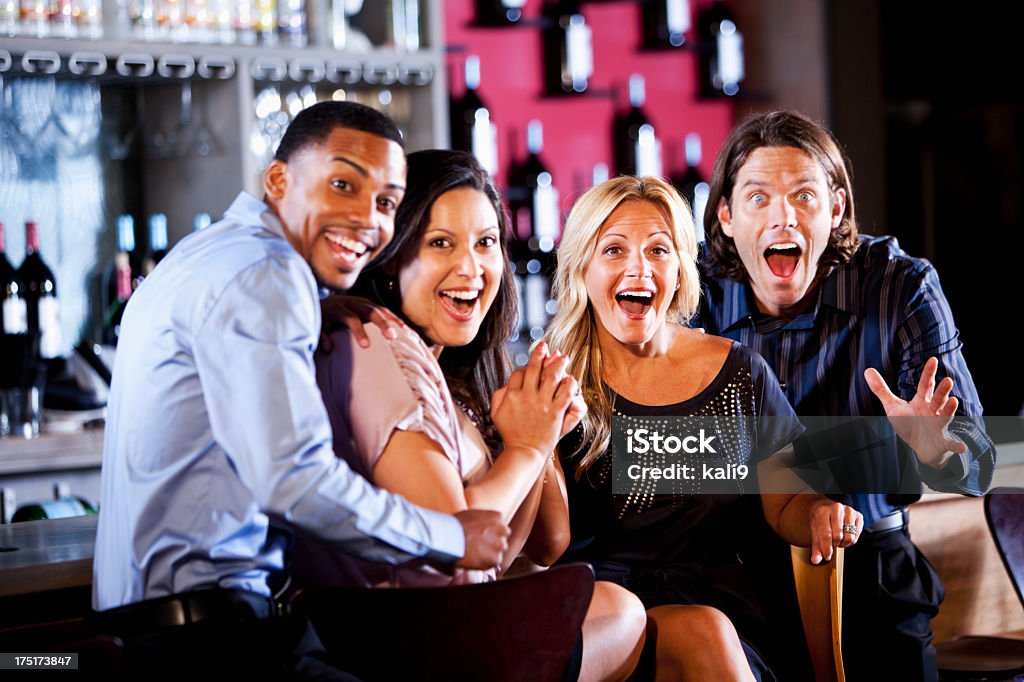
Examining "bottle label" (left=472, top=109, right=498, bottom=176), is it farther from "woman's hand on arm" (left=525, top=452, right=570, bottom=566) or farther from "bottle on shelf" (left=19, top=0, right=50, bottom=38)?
"woman's hand on arm" (left=525, top=452, right=570, bottom=566)

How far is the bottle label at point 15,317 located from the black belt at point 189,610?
202 centimetres

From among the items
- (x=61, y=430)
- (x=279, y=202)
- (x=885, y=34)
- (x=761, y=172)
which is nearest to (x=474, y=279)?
(x=279, y=202)

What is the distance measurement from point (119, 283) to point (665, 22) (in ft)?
7.05

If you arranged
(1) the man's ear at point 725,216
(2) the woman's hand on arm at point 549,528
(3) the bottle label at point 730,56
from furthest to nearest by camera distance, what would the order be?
(3) the bottle label at point 730,56 → (1) the man's ear at point 725,216 → (2) the woman's hand on arm at point 549,528

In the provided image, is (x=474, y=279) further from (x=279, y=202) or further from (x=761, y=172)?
(x=761, y=172)

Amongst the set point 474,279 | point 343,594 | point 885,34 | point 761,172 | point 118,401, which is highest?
point 885,34

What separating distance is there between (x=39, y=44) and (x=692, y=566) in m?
2.22

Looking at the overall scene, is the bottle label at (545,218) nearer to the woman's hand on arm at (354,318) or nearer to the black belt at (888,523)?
the black belt at (888,523)

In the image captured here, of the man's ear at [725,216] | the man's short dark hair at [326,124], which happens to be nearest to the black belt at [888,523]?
the man's ear at [725,216]

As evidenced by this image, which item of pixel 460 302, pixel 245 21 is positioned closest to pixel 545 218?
pixel 245 21

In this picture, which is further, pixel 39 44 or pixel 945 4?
pixel 945 4

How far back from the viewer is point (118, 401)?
140 cm

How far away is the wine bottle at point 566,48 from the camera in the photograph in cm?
421

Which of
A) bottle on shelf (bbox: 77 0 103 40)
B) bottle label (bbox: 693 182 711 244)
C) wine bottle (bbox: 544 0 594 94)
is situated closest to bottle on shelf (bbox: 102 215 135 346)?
bottle on shelf (bbox: 77 0 103 40)
